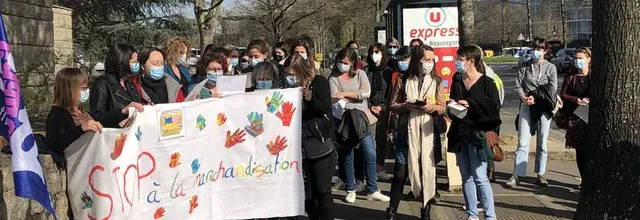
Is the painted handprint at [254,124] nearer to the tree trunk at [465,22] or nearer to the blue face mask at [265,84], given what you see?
the blue face mask at [265,84]

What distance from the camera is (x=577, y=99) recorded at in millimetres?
7156

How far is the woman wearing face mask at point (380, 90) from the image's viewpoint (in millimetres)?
7598

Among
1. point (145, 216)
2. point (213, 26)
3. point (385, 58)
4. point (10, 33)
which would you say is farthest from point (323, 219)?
point (213, 26)

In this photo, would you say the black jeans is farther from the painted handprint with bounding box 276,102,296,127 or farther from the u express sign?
the u express sign

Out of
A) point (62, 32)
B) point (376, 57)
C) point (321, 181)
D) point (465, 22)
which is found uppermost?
point (62, 32)

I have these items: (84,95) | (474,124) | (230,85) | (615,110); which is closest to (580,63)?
(474,124)

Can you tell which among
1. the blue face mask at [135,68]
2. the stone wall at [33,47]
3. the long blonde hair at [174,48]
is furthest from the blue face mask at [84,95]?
the stone wall at [33,47]

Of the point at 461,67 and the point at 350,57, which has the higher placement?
the point at 350,57

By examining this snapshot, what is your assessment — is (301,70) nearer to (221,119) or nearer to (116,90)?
(221,119)

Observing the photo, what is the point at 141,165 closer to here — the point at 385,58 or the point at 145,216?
the point at 145,216

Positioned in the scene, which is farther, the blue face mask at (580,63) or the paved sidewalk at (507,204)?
the blue face mask at (580,63)

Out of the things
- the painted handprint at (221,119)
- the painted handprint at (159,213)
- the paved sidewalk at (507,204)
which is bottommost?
the paved sidewalk at (507,204)

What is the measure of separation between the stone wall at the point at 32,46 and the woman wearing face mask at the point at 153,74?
802cm

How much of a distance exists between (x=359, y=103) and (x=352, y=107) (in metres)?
0.11
